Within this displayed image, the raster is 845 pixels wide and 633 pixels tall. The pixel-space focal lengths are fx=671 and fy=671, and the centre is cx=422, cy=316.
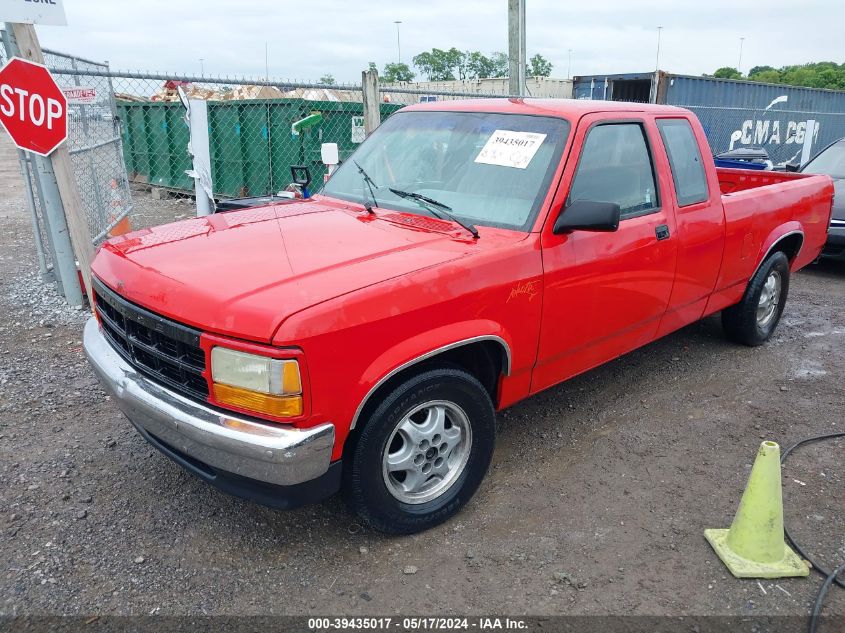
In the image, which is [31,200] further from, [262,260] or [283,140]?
[283,140]

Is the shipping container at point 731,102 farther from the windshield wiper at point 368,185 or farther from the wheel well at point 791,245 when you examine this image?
the windshield wiper at point 368,185

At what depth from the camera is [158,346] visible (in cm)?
276

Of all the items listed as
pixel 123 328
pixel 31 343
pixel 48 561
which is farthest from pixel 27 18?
pixel 48 561

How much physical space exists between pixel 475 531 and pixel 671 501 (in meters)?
1.06

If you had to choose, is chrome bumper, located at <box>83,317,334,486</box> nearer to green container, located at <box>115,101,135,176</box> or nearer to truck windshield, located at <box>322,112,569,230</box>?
truck windshield, located at <box>322,112,569,230</box>

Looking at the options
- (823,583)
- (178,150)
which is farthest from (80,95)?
(178,150)

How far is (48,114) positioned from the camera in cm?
513

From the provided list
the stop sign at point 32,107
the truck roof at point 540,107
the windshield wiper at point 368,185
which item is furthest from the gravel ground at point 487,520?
the truck roof at point 540,107

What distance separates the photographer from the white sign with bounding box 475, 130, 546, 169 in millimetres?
3508

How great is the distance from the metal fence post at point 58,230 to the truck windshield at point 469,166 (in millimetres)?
2868

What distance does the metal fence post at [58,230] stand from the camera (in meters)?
5.54

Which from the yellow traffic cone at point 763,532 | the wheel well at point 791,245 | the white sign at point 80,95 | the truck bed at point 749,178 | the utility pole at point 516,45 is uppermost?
the utility pole at point 516,45

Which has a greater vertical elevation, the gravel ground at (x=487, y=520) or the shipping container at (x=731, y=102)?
the shipping container at (x=731, y=102)

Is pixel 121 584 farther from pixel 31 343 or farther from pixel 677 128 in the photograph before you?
pixel 677 128
